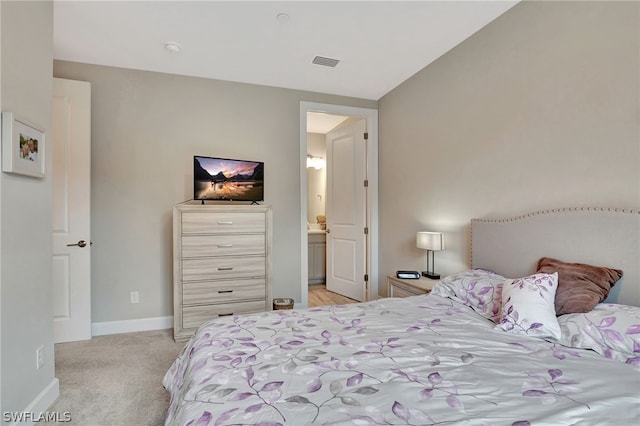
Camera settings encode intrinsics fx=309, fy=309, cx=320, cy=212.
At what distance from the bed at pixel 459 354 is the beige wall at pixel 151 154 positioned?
73.8 inches

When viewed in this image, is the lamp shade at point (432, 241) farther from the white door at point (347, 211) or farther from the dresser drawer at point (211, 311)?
the dresser drawer at point (211, 311)

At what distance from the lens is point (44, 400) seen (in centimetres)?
182

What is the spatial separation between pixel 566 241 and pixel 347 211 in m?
2.73

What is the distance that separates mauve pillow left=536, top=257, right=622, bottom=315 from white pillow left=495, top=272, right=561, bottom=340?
47 mm

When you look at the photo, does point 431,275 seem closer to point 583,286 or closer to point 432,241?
point 432,241

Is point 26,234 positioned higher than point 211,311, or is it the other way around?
point 26,234

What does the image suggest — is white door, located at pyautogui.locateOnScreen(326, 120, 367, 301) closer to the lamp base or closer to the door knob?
the lamp base

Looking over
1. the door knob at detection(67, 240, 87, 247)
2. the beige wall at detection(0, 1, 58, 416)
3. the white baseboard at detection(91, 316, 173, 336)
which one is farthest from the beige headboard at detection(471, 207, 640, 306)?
the door knob at detection(67, 240, 87, 247)

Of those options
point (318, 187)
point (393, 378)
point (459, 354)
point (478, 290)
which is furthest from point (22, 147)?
point (318, 187)

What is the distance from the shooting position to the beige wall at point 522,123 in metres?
1.69

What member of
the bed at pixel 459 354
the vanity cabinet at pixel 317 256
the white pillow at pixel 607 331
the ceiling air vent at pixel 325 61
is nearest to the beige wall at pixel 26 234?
the bed at pixel 459 354

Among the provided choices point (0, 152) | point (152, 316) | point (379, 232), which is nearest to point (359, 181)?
point (379, 232)

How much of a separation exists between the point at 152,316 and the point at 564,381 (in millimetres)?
3391

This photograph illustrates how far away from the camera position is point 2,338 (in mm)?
1492
